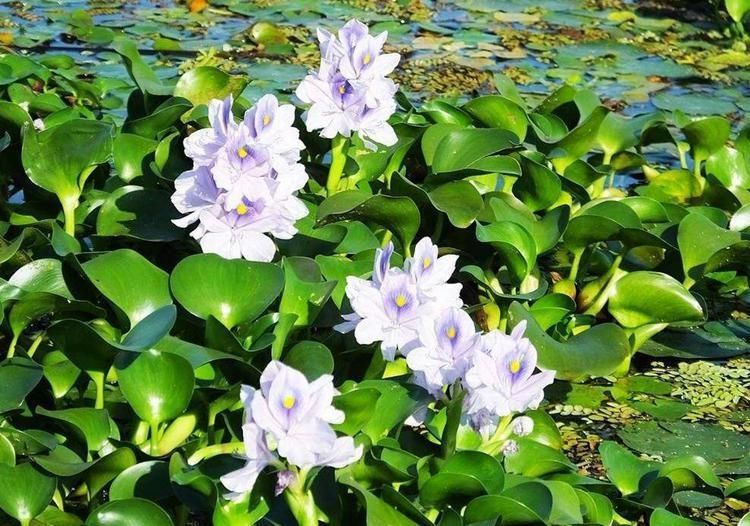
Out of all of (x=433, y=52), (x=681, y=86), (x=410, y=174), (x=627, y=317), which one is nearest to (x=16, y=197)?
(x=410, y=174)

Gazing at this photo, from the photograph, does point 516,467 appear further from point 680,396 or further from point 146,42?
point 146,42

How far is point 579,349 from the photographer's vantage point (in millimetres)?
2662

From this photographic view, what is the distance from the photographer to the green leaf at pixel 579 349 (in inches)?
101

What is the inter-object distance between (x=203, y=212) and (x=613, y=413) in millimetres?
1108

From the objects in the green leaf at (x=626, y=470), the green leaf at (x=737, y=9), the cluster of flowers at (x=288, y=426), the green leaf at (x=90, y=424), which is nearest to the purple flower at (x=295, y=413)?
the cluster of flowers at (x=288, y=426)

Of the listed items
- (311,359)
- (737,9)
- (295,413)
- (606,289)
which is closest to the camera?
(295,413)

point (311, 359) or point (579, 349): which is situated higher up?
point (311, 359)

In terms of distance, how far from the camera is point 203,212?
8.08 ft

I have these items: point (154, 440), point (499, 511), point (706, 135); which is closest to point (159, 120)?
point (154, 440)

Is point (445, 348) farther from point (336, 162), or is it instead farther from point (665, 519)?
point (336, 162)

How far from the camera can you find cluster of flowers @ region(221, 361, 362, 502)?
5.81 ft

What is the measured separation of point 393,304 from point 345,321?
0.51 m

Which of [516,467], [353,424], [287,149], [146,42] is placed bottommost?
[146,42]

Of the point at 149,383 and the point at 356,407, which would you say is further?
the point at 149,383
